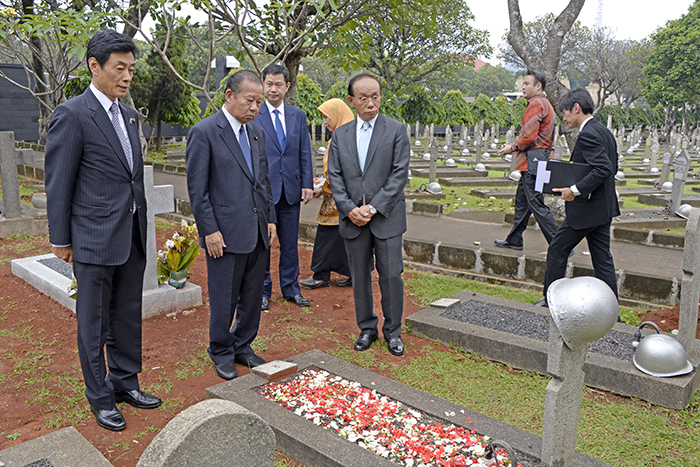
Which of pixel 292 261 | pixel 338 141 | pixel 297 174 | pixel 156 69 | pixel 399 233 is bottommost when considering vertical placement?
pixel 292 261

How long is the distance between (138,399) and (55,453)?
0.76m

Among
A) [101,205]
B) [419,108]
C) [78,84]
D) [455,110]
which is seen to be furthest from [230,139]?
[455,110]

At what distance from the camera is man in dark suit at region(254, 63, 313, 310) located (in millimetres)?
4793

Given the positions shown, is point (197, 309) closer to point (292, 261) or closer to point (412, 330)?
point (292, 261)

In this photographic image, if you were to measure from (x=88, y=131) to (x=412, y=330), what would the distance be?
9.49 feet

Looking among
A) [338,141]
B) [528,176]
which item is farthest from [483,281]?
[338,141]

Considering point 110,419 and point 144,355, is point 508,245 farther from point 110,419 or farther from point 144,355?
point 110,419

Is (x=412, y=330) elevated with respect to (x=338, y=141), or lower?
lower

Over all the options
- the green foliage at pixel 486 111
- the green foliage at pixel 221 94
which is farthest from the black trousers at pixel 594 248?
the green foliage at pixel 486 111

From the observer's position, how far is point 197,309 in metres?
5.00

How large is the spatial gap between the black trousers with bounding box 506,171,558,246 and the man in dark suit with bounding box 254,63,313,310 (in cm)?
256

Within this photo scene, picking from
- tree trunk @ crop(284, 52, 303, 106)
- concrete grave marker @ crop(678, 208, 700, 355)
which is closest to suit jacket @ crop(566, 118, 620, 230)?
concrete grave marker @ crop(678, 208, 700, 355)

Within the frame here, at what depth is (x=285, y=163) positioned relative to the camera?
4.93 meters

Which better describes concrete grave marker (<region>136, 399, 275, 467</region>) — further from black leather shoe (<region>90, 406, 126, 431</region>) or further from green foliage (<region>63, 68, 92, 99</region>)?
green foliage (<region>63, 68, 92, 99</region>)
